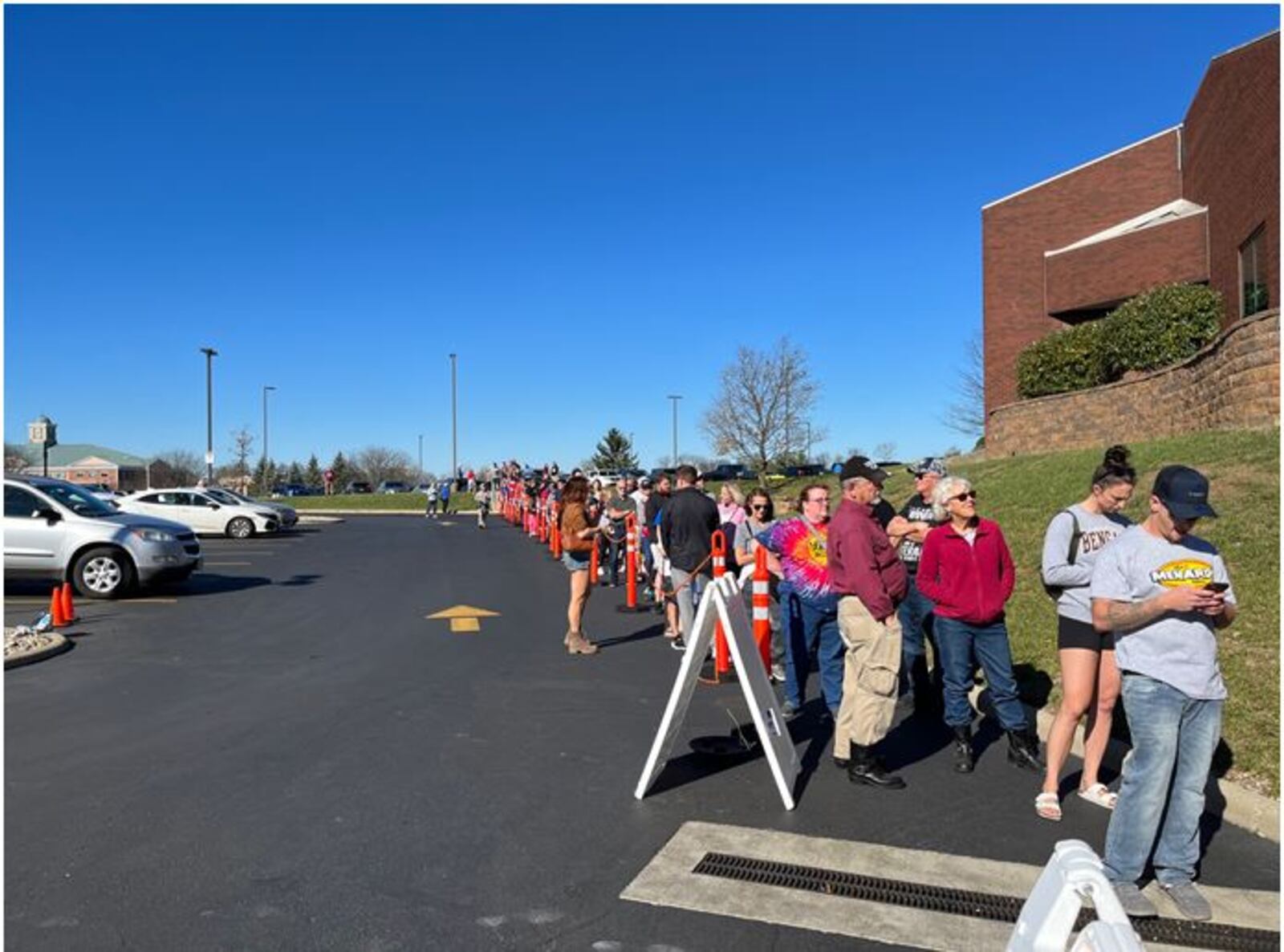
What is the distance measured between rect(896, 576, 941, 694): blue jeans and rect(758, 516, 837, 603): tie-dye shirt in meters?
0.79

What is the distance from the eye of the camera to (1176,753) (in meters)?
3.87

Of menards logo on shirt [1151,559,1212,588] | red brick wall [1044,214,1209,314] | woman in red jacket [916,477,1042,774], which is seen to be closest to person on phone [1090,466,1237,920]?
menards logo on shirt [1151,559,1212,588]

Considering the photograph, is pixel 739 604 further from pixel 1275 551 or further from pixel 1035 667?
pixel 1275 551

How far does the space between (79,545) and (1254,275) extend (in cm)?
2077

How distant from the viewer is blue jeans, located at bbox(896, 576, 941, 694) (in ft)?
22.4

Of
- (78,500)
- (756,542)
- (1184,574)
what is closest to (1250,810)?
(1184,574)

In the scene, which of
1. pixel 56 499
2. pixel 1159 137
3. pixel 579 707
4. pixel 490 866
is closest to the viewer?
pixel 490 866

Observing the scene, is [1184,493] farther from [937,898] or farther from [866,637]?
[866,637]

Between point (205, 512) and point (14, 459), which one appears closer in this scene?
point (205, 512)

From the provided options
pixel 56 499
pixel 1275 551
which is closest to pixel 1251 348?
pixel 1275 551

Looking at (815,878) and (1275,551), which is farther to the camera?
(1275,551)

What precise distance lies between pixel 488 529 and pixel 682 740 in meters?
24.1

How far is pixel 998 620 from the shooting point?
5.61 metres

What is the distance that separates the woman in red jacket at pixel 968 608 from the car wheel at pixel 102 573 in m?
11.6
